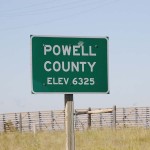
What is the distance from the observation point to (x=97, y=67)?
450 cm

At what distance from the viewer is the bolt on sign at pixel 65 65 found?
14.4 ft

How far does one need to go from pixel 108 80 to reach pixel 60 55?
21.7 inches

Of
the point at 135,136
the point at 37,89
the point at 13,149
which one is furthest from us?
the point at 135,136

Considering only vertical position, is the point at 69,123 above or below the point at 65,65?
below

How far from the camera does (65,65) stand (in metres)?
4.41

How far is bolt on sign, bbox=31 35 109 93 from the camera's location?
14.4ft

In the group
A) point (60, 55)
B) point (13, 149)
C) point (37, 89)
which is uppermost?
point (60, 55)

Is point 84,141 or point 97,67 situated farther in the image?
point 84,141

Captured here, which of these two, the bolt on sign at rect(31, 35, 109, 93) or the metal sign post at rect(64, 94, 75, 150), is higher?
the bolt on sign at rect(31, 35, 109, 93)

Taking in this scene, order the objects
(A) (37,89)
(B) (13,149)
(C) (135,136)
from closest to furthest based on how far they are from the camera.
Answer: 1. (A) (37,89)
2. (B) (13,149)
3. (C) (135,136)

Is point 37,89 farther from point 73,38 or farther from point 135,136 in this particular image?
point 135,136

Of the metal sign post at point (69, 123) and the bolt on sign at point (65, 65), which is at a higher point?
the bolt on sign at point (65, 65)

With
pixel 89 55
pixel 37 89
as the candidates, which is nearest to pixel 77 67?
pixel 89 55

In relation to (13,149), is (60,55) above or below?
above
